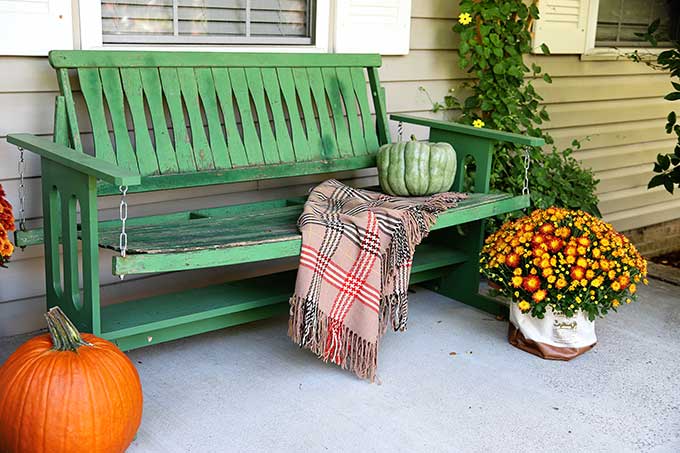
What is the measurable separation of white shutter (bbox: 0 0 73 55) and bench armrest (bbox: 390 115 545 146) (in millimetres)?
1468

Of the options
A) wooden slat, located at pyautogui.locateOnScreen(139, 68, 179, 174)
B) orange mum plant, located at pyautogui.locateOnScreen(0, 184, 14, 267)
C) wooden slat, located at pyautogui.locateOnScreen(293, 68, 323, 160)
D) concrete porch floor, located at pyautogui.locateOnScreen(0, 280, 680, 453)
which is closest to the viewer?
orange mum plant, located at pyautogui.locateOnScreen(0, 184, 14, 267)

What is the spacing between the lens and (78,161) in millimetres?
2334

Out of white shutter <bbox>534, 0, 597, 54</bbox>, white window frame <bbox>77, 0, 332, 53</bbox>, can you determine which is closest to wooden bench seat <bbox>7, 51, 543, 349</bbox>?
white window frame <bbox>77, 0, 332, 53</bbox>

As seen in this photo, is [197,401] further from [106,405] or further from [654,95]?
[654,95]

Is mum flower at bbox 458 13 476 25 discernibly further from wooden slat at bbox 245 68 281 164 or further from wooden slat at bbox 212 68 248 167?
wooden slat at bbox 212 68 248 167

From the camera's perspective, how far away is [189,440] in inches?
94.0

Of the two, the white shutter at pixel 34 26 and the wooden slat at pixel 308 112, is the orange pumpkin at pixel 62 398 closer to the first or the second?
the white shutter at pixel 34 26

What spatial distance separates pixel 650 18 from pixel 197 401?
13.0 ft

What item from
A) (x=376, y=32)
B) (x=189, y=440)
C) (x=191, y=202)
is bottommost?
(x=189, y=440)

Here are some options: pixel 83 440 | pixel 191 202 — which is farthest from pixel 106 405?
pixel 191 202

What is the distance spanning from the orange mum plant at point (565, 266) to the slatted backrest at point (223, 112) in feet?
2.67

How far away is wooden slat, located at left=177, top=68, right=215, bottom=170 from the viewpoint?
305cm

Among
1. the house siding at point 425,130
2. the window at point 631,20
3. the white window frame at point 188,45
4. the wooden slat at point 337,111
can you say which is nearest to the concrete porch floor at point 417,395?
the house siding at point 425,130

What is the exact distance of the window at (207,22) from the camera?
119 inches
